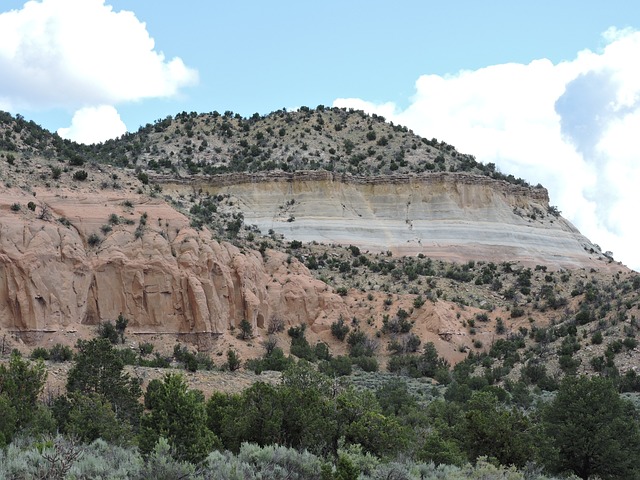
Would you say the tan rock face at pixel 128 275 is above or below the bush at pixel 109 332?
above

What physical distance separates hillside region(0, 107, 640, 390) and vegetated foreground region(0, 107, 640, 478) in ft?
0.62

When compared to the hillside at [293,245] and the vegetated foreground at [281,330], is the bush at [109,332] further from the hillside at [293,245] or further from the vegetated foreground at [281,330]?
the hillside at [293,245]

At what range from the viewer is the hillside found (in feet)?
141

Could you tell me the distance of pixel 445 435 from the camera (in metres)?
26.7

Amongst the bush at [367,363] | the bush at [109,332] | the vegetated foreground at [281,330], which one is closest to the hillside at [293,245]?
the vegetated foreground at [281,330]

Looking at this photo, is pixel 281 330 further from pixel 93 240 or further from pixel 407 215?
pixel 407 215

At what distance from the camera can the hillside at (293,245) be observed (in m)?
43.0

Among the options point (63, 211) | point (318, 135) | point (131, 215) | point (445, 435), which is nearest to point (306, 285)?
point (131, 215)

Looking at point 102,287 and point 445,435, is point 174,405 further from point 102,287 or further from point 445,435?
point 102,287

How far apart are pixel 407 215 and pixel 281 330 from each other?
30.7 metres

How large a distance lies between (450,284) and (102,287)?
90.5 ft

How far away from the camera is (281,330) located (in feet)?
160

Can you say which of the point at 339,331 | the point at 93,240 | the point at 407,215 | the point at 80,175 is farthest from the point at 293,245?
the point at 93,240

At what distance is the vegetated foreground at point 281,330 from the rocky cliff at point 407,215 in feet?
1.35
